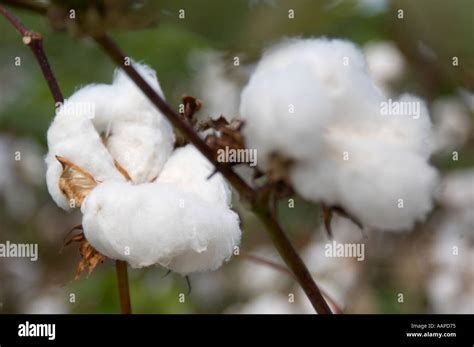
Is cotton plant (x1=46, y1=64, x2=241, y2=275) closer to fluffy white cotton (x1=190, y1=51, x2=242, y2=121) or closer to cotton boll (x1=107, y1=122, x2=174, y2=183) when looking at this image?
cotton boll (x1=107, y1=122, x2=174, y2=183)

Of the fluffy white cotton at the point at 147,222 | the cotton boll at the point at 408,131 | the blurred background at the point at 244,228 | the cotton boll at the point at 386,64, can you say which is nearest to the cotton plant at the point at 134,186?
the fluffy white cotton at the point at 147,222

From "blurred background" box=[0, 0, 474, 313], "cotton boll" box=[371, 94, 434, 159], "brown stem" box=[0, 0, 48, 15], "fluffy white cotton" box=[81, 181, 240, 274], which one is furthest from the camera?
"blurred background" box=[0, 0, 474, 313]

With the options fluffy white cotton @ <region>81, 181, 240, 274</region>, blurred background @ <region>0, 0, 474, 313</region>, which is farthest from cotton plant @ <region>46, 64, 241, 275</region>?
blurred background @ <region>0, 0, 474, 313</region>

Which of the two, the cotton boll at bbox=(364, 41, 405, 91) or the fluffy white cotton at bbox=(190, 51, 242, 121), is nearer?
the fluffy white cotton at bbox=(190, 51, 242, 121)

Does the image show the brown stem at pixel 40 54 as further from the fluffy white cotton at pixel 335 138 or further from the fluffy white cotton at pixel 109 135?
the fluffy white cotton at pixel 335 138

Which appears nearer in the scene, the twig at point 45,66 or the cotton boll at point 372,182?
the cotton boll at point 372,182

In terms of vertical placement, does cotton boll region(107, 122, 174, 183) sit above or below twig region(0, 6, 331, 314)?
above

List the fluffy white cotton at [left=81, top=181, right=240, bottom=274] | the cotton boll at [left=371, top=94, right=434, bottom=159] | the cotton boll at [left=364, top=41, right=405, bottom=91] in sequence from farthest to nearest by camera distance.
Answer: the cotton boll at [left=364, top=41, right=405, bottom=91] < the fluffy white cotton at [left=81, top=181, right=240, bottom=274] < the cotton boll at [left=371, top=94, right=434, bottom=159]
